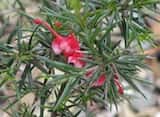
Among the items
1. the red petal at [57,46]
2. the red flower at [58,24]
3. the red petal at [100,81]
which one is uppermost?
the red flower at [58,24]

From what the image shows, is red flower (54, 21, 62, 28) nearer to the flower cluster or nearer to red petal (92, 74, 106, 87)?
the flower cluster

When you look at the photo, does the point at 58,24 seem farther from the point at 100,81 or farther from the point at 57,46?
the point at 100,81

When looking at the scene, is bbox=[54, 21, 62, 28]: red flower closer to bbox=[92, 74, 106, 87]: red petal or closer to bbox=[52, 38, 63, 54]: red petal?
bbox=[52, 38, 63, 54]: red petal

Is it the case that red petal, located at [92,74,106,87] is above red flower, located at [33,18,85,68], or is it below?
below

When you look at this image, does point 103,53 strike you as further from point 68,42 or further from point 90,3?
point 90,3

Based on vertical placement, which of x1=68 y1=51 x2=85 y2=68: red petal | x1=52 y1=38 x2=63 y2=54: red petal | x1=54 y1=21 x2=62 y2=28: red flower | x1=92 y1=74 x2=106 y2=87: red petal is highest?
x1=54 y1=21 x2=62 y2=28: red flower

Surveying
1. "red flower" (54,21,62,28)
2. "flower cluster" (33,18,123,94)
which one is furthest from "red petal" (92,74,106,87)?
"red flower" (54,21,62,28)

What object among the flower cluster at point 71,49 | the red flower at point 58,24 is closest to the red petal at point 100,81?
the flower cluster at point 71,49

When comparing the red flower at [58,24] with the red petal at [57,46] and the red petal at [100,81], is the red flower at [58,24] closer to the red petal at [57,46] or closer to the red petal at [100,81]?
the red petal at [57,46]

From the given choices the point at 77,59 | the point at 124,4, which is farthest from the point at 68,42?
the point at 124,4

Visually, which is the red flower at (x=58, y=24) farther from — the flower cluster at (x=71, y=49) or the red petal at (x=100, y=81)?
the red petal at (x=100, y=81)

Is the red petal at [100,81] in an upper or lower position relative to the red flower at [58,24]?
lower

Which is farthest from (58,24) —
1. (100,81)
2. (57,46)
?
(100,81)
